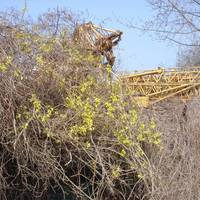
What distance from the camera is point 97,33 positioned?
784cm

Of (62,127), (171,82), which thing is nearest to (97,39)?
(62,127)

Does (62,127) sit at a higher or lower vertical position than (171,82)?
lower

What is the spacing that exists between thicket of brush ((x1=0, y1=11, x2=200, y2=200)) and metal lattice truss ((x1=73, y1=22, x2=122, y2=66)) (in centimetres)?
44

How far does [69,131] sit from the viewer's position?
4320 mm

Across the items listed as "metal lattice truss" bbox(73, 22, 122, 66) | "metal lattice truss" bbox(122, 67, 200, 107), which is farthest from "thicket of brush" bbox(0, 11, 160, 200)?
"metal lattice truss" bbox(122, 67, 200, 107)

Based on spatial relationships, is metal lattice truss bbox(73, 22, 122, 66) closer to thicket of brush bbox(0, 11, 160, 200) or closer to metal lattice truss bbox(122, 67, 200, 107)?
thicket of brush bbox(0, 11, 160, 200)

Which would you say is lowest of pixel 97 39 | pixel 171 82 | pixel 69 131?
pixel 69 131

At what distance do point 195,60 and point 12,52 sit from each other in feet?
54.5

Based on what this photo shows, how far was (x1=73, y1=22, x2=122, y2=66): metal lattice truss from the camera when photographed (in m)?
5.57

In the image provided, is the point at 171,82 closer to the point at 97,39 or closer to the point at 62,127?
the point at 97,39

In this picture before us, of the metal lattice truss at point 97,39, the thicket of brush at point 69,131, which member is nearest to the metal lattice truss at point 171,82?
the metal lattice truss at point 97,39

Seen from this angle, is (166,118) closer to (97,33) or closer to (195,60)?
(97,33)

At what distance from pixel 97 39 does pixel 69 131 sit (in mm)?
3532

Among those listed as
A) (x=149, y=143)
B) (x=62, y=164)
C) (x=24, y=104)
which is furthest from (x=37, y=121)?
(x=149, y=143)
